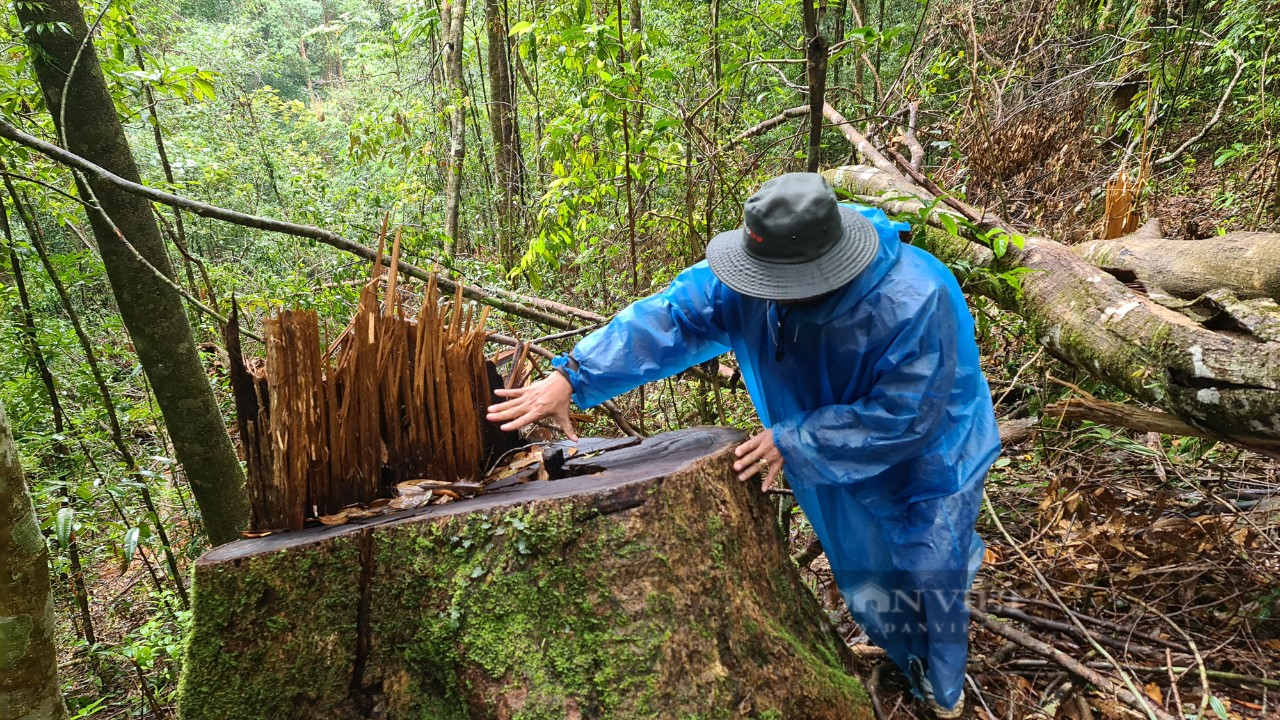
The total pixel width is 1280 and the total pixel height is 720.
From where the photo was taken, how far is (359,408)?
1758mm

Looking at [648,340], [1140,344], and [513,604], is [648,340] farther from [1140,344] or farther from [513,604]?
[1140,344]

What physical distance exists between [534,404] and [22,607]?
130 cm

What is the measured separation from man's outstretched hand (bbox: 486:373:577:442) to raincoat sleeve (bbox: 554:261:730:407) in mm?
75

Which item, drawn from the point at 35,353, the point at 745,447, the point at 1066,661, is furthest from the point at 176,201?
the point at 1066,661

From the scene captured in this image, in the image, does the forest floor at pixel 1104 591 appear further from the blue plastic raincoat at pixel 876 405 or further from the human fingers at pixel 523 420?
the human fingers at pixel 523 420

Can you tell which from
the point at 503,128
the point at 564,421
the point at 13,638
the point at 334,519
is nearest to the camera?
the point at 13,638

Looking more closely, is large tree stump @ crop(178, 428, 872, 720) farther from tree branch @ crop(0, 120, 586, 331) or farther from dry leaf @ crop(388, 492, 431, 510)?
tree branch @ crop(0, 120, 586, 331)

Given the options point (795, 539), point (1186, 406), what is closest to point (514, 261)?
point (795, 539)

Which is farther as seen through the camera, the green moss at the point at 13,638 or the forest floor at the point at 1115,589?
the forest floor at the point at 1115,589

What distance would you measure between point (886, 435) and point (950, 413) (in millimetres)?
404

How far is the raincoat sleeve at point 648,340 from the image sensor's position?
221 cm

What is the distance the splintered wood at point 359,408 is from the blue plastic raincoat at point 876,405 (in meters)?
0.45

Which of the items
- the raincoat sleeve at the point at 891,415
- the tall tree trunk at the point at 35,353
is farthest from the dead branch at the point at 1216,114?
the tall tree trunk at the point at 35,353

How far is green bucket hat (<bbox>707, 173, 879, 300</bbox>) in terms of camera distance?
1.85 m
